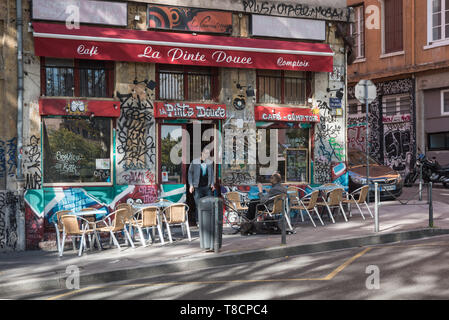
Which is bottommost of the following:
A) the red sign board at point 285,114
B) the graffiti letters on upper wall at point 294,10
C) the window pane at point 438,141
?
the window pane at point 438,141

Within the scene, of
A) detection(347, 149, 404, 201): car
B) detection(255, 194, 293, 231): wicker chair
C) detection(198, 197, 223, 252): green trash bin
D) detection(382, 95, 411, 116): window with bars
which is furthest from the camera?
detection(382, 95, 411, 116): window with bars

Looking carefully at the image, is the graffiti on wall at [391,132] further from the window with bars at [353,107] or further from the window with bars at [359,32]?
the window with bars at [359,32]

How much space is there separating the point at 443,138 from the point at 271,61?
49.7 ft

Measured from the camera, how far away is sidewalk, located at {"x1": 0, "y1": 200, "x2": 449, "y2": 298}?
825 cm

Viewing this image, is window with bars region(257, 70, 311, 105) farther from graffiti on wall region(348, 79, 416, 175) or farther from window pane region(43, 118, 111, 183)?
graffiti on wall region(348, 79, 416, 175)

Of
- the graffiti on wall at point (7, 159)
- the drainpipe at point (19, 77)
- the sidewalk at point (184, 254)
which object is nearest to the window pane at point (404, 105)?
the sidewalk at point (184, 254)

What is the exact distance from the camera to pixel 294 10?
Result: 13938 mm

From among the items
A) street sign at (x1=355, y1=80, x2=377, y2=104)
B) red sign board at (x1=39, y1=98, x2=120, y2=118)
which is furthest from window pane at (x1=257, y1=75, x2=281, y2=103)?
red sign board at (x1=39, y1=98, x2=120, y2=118)

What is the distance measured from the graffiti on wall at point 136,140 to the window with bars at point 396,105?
18.1 meters

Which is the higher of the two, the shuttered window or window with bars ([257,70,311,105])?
the shuttered window

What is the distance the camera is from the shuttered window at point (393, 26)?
90.9 ft

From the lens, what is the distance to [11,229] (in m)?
11.3

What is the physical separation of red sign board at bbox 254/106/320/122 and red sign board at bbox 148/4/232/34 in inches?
82.5
